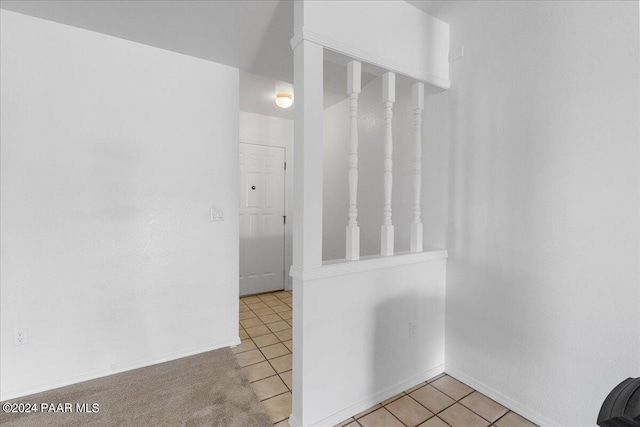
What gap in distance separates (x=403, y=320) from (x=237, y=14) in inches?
84.7

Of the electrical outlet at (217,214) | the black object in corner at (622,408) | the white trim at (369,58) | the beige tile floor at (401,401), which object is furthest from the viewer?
the electrical outlet at (217,214)

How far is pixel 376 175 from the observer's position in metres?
2.75

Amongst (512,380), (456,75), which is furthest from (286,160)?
(512,380)

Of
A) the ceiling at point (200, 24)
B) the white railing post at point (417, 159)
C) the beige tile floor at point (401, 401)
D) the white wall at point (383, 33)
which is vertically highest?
the ceiling at point (200, 24)

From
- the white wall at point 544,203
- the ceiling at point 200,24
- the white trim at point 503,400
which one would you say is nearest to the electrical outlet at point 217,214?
the ceiling at point 200,24

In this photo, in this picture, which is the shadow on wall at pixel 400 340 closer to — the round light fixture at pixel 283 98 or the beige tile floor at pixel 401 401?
the beige tile floor at pixel 401 401

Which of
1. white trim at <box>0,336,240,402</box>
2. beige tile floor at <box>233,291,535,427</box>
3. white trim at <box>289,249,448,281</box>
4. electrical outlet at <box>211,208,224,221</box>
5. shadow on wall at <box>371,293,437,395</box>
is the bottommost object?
beige tile floor at <box>233,291,535,427</box>

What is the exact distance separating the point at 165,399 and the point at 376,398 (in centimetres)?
127

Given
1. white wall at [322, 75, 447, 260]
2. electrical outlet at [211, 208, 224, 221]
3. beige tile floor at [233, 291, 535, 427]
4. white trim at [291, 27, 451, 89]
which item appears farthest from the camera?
electrical outlet at [211, 208, 224, 221]

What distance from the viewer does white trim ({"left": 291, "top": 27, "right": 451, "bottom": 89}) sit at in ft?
4.89

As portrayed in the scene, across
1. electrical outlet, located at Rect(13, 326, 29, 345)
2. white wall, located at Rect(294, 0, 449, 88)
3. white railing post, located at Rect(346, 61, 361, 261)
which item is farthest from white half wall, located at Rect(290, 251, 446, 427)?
electrical outlet, located at Rect(13, 326, 29, 345)

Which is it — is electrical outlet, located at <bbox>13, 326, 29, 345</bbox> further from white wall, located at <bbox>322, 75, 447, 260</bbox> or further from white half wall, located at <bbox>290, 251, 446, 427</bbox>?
white wall, located at <bbox>322, 75, 447, 260</bbox>

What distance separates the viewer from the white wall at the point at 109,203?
1.79 metres

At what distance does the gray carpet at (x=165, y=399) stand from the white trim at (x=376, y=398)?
33cm
